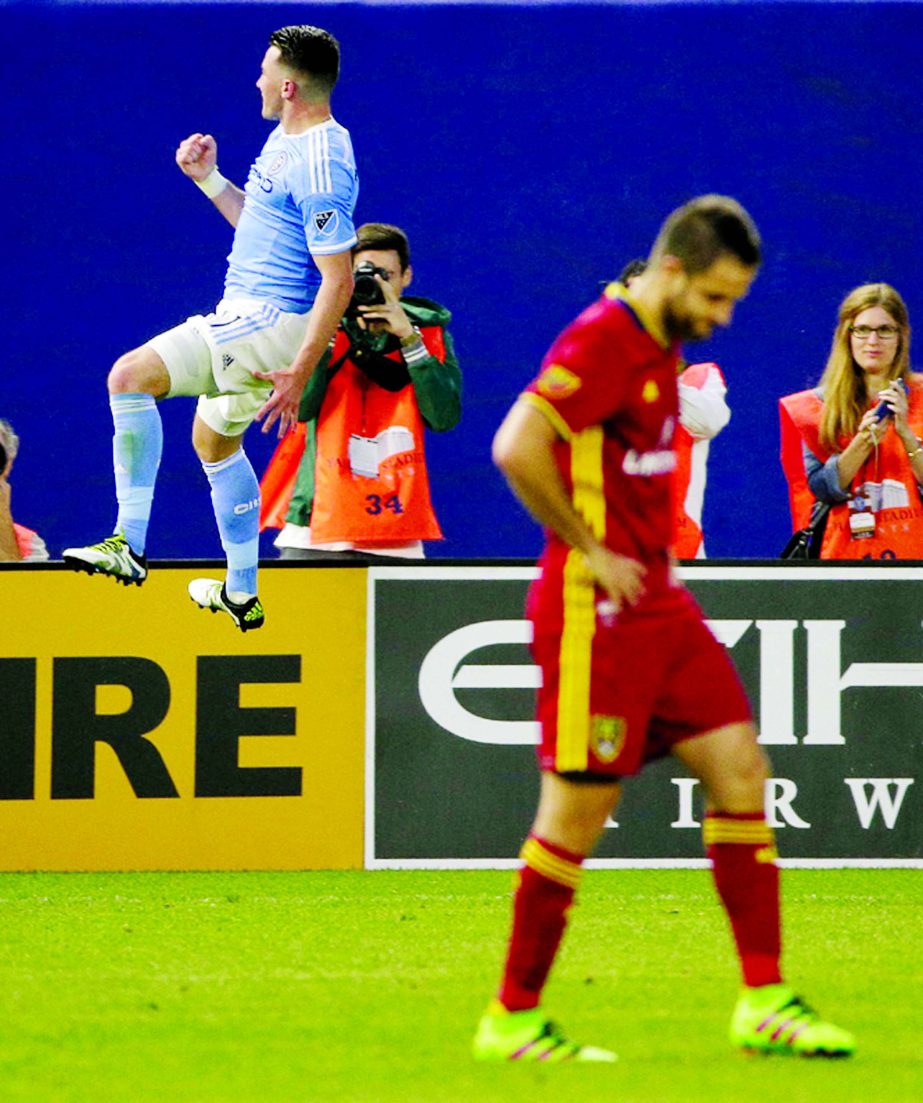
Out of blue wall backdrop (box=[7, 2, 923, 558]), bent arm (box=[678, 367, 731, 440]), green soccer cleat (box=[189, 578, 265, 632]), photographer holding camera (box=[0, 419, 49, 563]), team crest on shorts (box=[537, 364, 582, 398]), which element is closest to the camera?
team crest on shorts (box=[537, 364, 582, 398])

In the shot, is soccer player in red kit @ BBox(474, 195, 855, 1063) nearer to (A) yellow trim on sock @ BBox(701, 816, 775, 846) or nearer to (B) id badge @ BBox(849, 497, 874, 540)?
(A) yellow trim on sock @ BBox(701, 816, 775, 846)

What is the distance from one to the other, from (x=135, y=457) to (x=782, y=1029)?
404 cm

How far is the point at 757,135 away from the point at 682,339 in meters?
6.71

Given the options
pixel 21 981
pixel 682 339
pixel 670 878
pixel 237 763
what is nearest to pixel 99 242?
pixel 237 763

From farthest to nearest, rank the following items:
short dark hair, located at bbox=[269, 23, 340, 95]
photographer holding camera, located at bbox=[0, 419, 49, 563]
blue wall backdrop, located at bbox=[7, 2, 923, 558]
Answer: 1. blue wall backdrop, located at bbox=[7, 2, 923, 558]
2. photographer holding camera, located at bbox=[0, 419, 49, 563]
3. short dark hair, located at bbox=[269, 23, 340, 95]

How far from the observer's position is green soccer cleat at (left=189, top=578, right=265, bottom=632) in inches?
295

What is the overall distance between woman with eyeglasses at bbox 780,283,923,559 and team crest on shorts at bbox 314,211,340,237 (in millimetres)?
2237

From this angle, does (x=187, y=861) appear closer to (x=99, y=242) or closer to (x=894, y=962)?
(x=894, y=962)

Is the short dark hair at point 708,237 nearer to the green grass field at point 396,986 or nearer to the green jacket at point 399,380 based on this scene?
the green grass field at point 396,986

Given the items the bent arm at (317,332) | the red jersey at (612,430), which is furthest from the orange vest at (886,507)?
the red jersey at (612,430)

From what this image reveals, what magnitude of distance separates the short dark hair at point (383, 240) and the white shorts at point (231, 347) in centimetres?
69

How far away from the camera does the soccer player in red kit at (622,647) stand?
404cm

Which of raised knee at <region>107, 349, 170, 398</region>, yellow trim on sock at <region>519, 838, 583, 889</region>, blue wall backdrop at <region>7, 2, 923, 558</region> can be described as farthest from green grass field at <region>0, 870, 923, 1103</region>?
blue wall backdrop at <region>7, 2, 923, 558</region>

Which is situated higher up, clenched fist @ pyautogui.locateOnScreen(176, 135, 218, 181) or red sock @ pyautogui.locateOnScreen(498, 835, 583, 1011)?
clenched fist @ pyautogui.locateOnScreen(176, 135, 218, 181)
